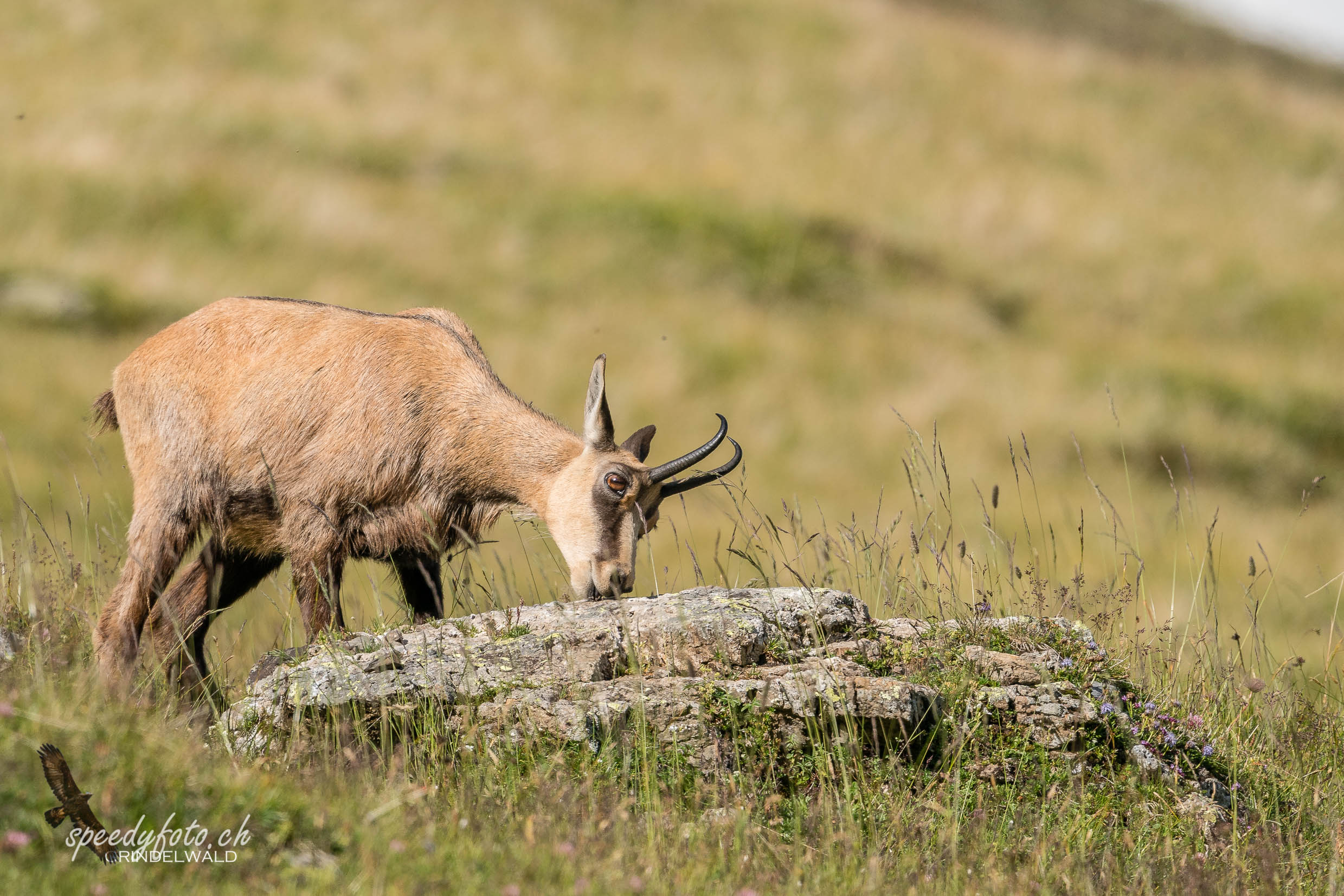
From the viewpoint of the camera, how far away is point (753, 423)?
23156 millimetres

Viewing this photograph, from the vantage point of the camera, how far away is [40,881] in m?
3.59

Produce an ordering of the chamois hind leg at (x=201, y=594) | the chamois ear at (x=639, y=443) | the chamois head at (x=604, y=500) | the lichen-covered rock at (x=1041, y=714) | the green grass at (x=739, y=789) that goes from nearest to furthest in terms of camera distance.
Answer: the green grass at (x=739, y=789) < the lichen-covered rock at (x=1041, y=714) < the chamois head at (x=604, y=500) < the chamois hind leg at (x=201, y=594) < the chamois ear at (x=639, y=443)

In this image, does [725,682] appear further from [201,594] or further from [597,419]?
[201,594]

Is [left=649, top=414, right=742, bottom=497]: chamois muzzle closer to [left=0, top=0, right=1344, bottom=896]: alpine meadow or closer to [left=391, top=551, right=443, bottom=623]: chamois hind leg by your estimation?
[left=0, top=0, right=1344, bottom=896]: alpine meadow

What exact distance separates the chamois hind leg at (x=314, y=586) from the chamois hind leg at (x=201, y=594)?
48cm

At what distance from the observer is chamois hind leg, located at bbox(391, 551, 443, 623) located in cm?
707

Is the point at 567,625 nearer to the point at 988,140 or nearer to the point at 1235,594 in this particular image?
the point at 1235,594

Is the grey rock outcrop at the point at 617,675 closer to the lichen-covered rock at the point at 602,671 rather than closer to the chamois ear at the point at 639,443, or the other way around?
the lichen-covered rock at the point at 602,671

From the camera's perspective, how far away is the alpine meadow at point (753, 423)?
186 inches

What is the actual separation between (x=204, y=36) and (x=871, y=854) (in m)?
31.9

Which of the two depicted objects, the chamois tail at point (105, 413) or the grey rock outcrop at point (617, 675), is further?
the chamois tail at point (105, 413)

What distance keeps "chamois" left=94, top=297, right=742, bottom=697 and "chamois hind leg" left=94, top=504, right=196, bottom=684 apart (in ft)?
0.03

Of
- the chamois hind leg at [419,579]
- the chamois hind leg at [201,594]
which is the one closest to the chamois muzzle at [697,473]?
the chamois hind leg at [419,579]

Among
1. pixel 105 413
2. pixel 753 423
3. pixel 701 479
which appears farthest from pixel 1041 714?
pixel 753 423
